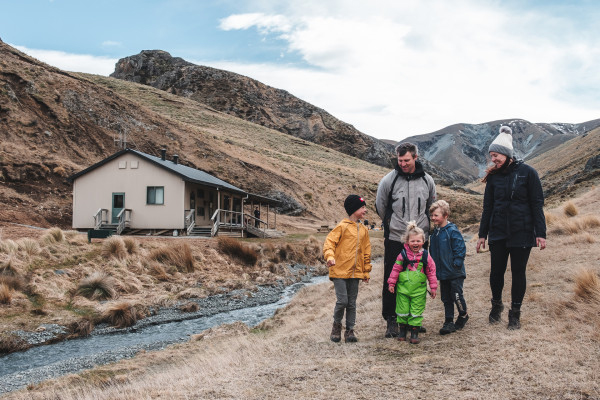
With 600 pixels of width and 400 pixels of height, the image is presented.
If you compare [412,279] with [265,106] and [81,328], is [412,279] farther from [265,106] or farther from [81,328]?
[265,106]

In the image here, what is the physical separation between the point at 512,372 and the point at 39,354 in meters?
8.37

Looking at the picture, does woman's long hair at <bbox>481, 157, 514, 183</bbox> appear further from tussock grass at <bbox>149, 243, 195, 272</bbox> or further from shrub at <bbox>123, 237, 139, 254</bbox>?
shrub at <bbox>123, 237, 139, 254</bbox>

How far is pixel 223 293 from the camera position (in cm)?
1486

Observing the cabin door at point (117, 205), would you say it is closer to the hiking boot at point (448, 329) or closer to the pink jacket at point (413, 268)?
the pink jacket at point (413, 268)

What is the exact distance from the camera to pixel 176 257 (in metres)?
16.8

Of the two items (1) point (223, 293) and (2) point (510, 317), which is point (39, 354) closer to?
(1) point (223, 293)

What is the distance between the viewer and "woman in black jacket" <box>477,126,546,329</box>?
5.26 meters

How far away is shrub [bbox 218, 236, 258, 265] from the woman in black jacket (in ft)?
48.1

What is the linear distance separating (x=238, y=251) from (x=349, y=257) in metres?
14.1

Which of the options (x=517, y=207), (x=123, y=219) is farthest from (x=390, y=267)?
(x=123, y=219)

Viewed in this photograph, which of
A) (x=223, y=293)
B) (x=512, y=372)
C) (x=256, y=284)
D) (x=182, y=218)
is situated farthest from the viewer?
(x=182, y=218)

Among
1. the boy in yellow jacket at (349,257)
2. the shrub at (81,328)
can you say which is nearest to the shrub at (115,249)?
the shrub at (81,328)

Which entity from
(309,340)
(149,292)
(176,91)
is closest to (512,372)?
(309,340)

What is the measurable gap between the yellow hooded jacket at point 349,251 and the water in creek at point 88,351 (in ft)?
16.3
